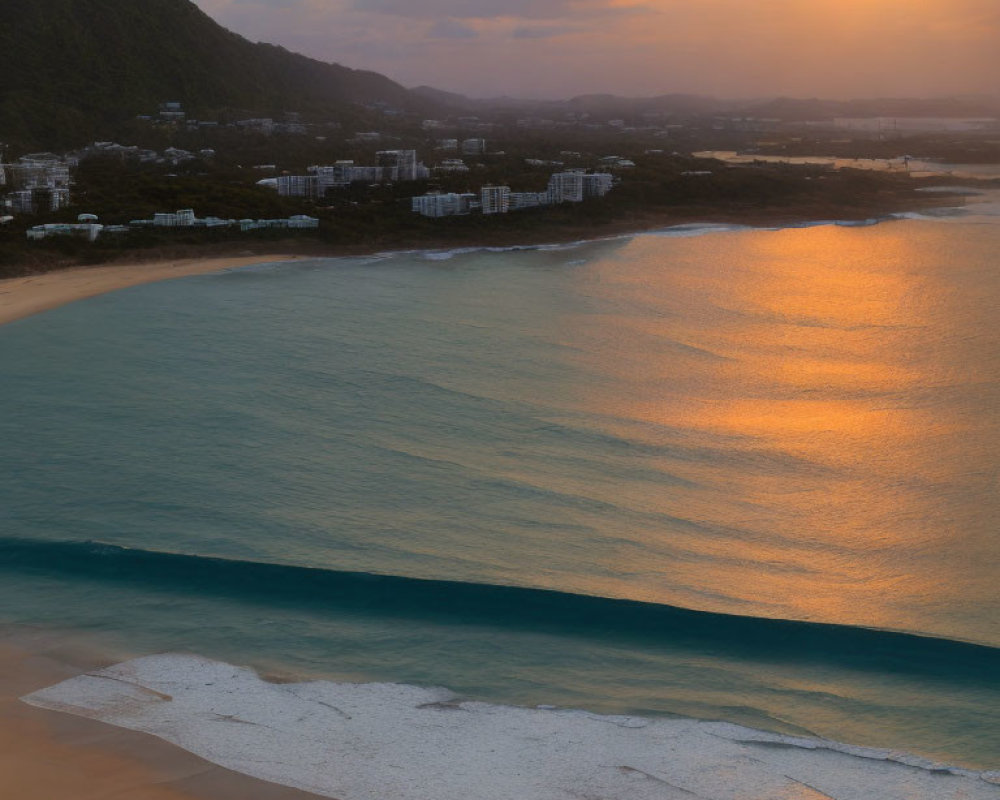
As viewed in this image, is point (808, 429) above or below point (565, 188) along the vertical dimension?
below

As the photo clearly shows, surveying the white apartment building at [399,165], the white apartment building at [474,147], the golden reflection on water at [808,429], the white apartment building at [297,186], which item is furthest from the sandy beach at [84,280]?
the white apartment building at [474,147]

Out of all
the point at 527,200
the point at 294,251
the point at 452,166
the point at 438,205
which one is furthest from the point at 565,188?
the point at 294,251

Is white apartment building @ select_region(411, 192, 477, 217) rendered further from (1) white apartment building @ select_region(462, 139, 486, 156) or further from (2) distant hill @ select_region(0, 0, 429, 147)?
(2) distant hill @ select_region(0, 0, 429, 147)

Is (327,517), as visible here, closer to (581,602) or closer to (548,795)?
(581,602)

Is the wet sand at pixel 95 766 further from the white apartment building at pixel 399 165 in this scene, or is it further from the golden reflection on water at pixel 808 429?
the white apartment building at pixel 399 165

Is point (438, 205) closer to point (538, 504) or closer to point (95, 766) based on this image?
point (538, 504)

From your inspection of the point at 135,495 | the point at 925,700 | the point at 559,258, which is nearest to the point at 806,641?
the point at 925,700
